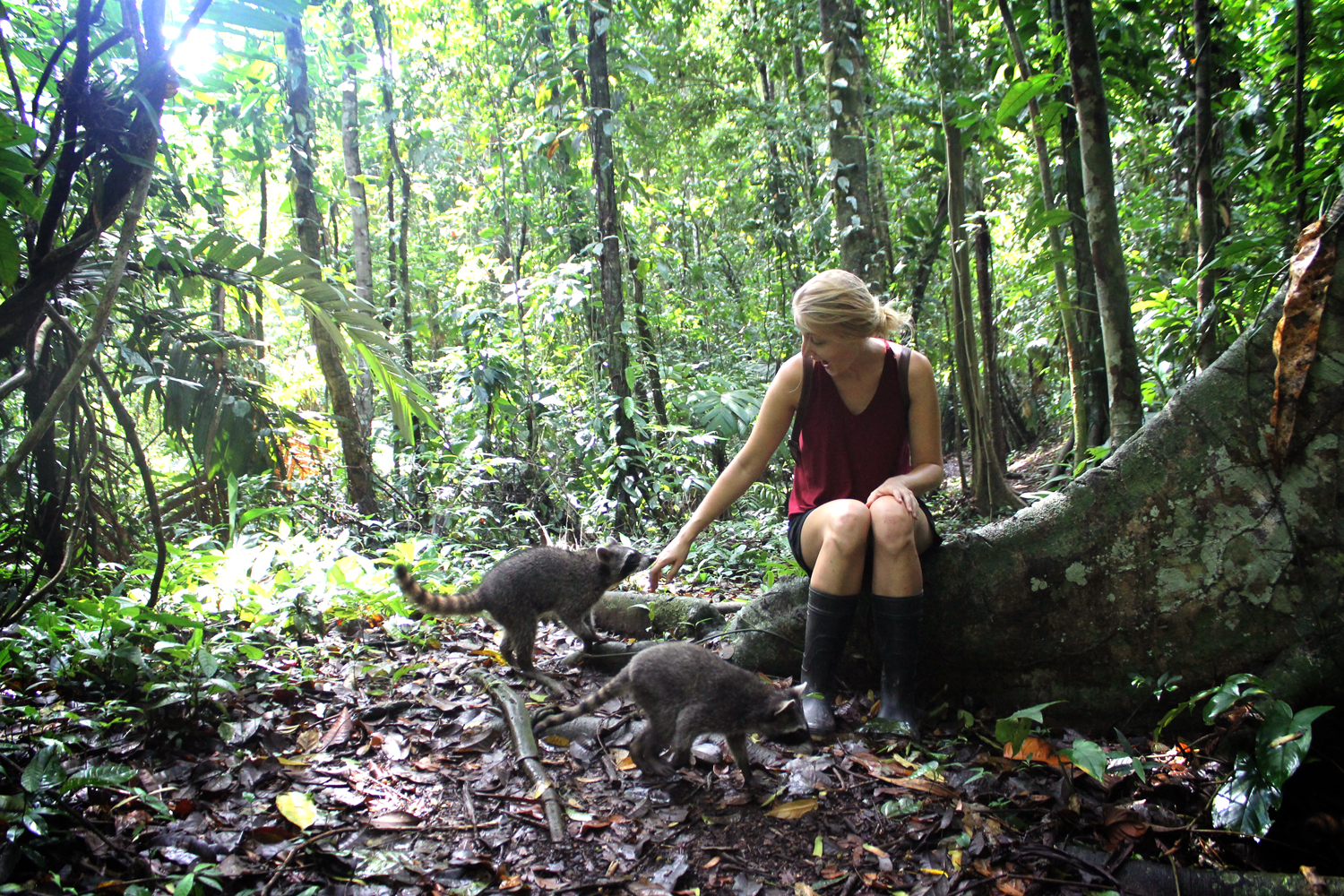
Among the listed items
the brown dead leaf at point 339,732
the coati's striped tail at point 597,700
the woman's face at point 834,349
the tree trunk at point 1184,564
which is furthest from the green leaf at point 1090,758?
the brown dead leaf at point 339,732

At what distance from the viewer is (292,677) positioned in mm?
3373

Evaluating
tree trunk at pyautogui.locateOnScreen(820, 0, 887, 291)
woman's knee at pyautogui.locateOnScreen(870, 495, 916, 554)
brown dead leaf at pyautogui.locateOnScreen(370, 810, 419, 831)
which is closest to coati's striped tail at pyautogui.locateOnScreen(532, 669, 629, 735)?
brown dead leaf at pyautogui.locateOnScreen(370, 810, 419, 831)

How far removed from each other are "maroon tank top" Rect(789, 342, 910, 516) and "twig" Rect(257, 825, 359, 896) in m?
2.29

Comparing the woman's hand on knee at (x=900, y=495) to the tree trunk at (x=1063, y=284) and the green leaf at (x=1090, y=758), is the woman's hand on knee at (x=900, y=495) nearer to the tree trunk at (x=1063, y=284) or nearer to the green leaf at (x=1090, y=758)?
the green leaf at (x=1090, y=758)

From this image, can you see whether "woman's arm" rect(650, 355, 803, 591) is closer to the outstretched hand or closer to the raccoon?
the outstretched hand

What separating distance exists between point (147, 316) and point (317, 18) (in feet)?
27.1

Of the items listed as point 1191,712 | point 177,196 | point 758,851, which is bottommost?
point 758,851

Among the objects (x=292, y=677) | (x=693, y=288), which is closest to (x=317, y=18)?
(x=693, y=288)

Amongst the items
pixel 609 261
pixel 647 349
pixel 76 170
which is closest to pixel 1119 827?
pixel 76 170

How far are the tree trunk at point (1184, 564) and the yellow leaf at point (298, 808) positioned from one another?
8.43ft

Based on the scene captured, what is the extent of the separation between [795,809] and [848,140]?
5643mm

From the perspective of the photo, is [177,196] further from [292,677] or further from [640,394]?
[640,394]

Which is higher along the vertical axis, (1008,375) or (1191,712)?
(1008,375)

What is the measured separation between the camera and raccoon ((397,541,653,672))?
153 inches
